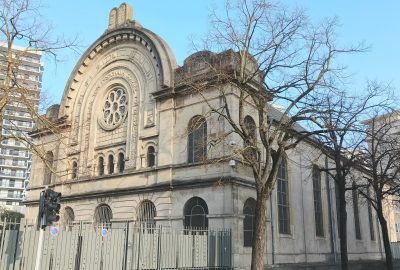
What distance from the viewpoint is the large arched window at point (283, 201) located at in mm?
26812

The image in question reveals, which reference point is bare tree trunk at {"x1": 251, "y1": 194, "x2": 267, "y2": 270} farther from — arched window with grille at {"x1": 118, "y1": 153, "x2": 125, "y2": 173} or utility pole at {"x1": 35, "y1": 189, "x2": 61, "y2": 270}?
arched window with grille at {"x1": 118, "y1": 153, "x2": 125, "y2": 173}

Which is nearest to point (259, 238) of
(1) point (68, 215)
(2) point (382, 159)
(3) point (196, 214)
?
(3) point (196, 214)

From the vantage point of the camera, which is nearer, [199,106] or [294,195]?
[199,106]

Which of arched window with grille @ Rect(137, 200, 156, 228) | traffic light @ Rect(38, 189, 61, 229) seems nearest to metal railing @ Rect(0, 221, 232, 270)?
traffic light @ Rect(38, 189, 61, 229)

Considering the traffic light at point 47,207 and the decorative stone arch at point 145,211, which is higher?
the decorative stone arch at point 145,211

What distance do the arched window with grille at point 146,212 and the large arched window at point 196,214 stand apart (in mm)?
2471

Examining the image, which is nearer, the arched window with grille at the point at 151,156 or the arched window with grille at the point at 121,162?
the arched window with grille at the point at 151,156

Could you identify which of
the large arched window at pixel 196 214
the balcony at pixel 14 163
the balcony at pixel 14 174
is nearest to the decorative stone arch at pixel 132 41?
the large arched window at pixel 196 214

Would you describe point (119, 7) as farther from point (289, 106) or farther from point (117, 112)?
point (289, 106)

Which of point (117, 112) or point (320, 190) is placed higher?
point (117, 112)

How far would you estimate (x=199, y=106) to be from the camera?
24.7m

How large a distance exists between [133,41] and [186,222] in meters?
13.4

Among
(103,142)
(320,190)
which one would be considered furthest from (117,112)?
(320,190)

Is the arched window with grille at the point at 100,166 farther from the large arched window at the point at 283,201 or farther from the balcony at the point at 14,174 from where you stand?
the balcony at the point at 14,174
